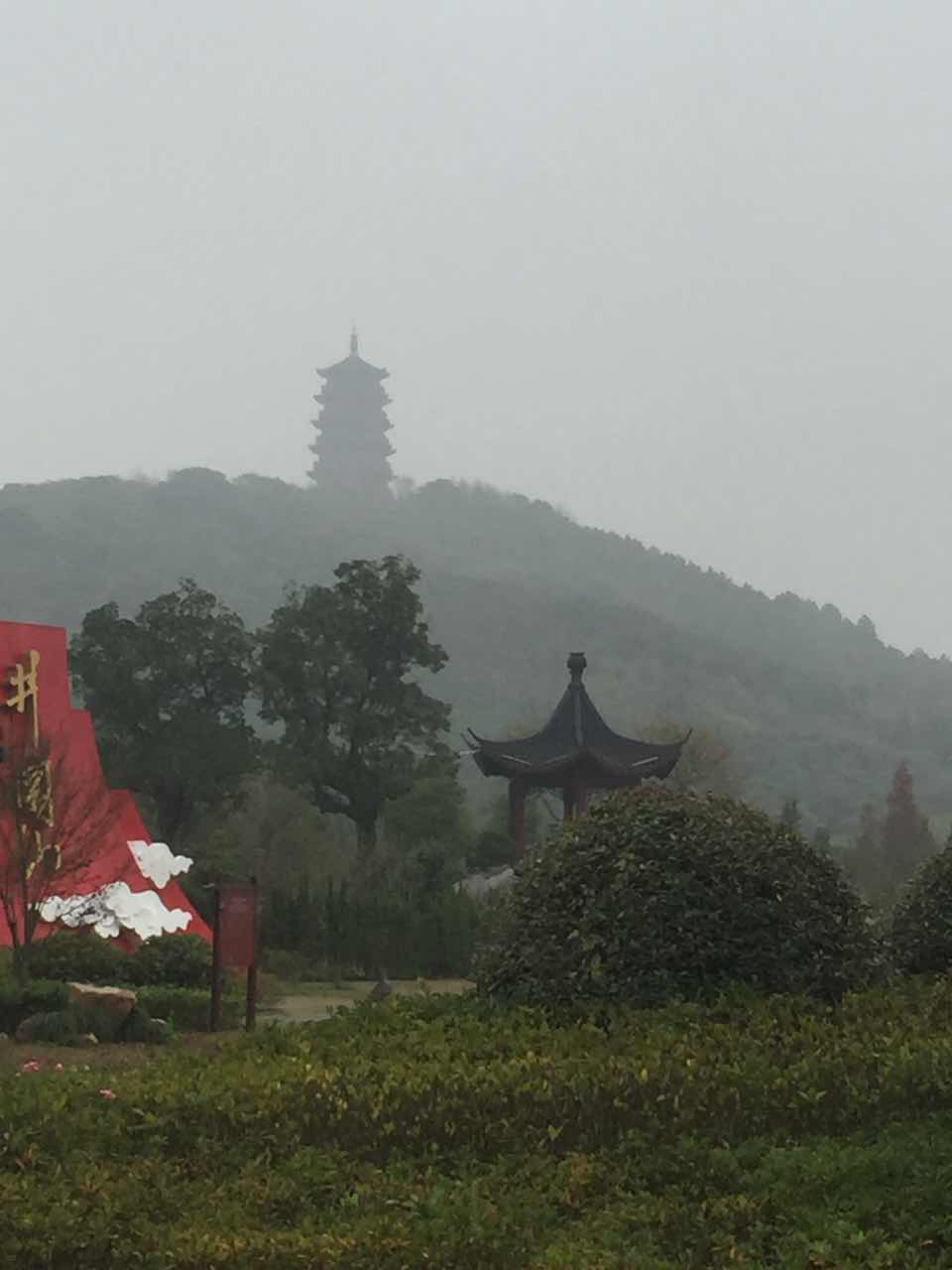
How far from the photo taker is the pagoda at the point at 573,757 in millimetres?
22828

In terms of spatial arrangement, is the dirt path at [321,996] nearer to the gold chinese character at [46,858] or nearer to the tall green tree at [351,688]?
the gold chinese character at [46,858]

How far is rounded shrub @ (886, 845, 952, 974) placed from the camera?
8.65 m

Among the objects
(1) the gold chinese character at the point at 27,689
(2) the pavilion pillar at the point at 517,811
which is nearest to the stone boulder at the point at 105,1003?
(1) the gold chinese character at the point at 27,689

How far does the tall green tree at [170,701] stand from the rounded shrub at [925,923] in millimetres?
22013

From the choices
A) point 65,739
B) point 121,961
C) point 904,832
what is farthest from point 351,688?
point 904,832

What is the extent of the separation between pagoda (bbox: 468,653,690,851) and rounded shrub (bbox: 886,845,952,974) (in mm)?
13593

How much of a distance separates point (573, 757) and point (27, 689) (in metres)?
7.72

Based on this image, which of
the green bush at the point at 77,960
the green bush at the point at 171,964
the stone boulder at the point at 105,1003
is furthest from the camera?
the green bush at the point at 171,964

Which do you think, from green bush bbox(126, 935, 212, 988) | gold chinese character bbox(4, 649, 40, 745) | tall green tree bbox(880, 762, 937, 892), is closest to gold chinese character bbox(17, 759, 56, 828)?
gold chinese character bbox(4, 649, 40, 745)

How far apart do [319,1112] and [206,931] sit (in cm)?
1375

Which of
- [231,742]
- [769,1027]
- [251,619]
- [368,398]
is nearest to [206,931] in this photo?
[231,742]

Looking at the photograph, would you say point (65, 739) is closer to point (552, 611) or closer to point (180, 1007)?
point (180, 1007)

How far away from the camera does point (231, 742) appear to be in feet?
98.7

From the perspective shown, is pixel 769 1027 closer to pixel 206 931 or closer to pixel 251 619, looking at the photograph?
pixel 206 931
